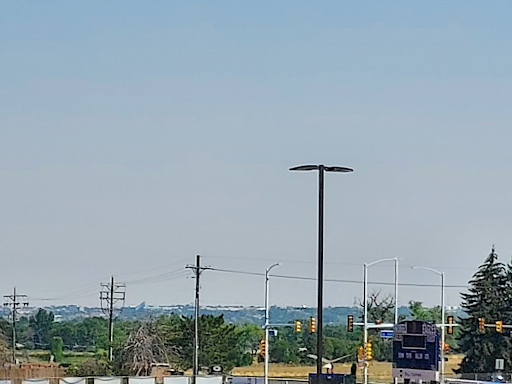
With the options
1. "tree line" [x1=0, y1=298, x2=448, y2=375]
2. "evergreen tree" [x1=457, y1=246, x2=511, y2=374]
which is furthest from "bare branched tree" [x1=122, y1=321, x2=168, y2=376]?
"evergreen tree" [x1=457, y1=246, x2=511, y2=374]

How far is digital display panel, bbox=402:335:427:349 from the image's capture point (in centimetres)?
6694

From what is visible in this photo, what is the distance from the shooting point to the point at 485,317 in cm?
11019

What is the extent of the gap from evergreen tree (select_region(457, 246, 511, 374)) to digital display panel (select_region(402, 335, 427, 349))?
39952 mm

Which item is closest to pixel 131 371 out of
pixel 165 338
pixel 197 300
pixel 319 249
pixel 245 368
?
pixel 165 338

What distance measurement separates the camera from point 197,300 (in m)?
80.1

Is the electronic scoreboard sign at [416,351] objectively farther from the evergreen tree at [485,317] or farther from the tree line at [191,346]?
the evergreen tree at [485,317]

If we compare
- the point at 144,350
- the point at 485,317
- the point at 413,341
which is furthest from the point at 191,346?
the point at 413,341

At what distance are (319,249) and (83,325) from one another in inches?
6274

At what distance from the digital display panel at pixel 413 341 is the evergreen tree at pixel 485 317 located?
40.0 metres

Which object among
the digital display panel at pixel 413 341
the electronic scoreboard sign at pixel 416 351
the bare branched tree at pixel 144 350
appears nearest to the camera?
the electronic scoreboard sign at pixel 416 351

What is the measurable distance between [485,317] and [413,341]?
44.7m

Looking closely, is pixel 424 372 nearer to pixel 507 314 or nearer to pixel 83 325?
pixel 507 314

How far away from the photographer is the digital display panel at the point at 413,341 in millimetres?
66938

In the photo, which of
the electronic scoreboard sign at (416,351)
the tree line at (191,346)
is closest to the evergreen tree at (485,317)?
the tree line at (191,346)
